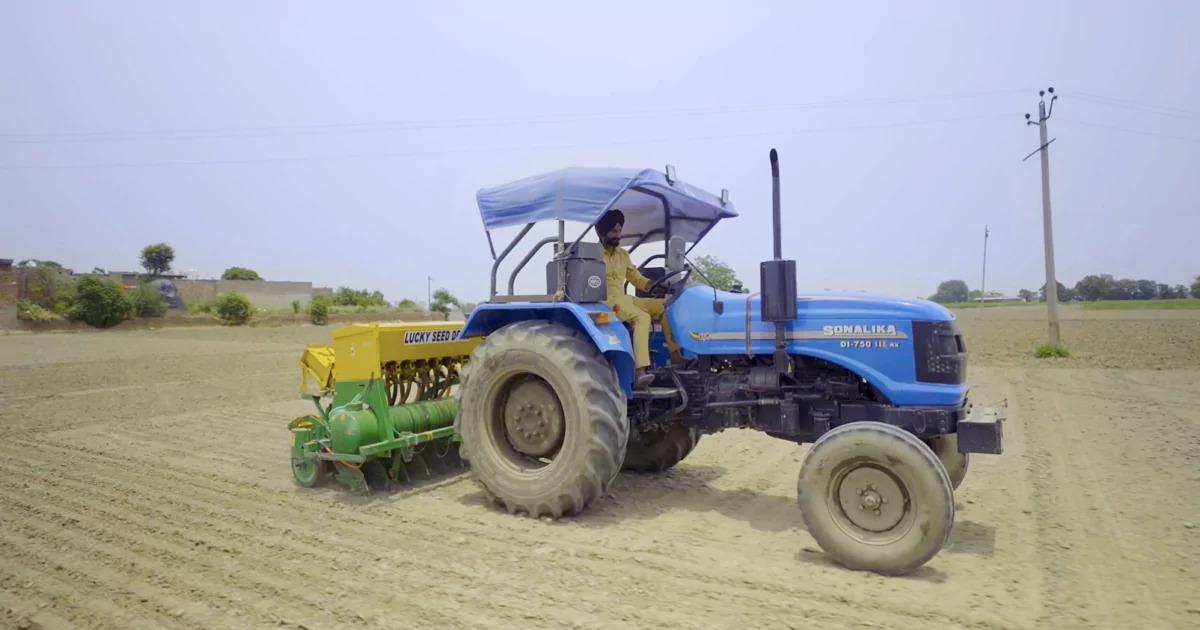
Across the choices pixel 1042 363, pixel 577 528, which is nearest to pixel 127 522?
pixel 577 528

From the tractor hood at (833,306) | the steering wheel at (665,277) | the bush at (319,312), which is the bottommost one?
the tractor hood at (833,306)

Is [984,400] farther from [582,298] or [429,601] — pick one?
[429,601]

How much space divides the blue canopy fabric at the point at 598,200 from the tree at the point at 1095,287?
91639 mm

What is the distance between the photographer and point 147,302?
39000mm

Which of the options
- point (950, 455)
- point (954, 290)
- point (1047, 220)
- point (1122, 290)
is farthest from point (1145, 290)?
point (950, 455)

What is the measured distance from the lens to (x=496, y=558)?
4.16 m

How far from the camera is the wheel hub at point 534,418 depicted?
5160mm

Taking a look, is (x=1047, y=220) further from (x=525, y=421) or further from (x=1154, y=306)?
Result: (x=1154, y=306)

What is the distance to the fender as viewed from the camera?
494 cm

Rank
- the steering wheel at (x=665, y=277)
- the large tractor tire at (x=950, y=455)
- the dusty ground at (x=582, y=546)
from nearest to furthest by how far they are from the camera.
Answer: the dusty ground at (x=582, y=546) → the large tractor tire at (x=950, y=455) → the steering wheel at (x=665, y=277)

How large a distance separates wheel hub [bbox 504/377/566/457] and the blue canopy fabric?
123 cm

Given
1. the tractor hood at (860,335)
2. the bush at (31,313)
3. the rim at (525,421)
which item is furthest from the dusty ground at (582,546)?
the bush at (31,313)

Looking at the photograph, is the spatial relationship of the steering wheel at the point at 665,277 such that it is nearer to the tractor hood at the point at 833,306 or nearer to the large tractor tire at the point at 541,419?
the tractor hood at the point at 833,306

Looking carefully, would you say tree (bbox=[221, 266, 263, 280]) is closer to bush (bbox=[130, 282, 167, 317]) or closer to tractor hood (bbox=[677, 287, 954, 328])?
bush (bbox=[130, 282, 167, 317])
